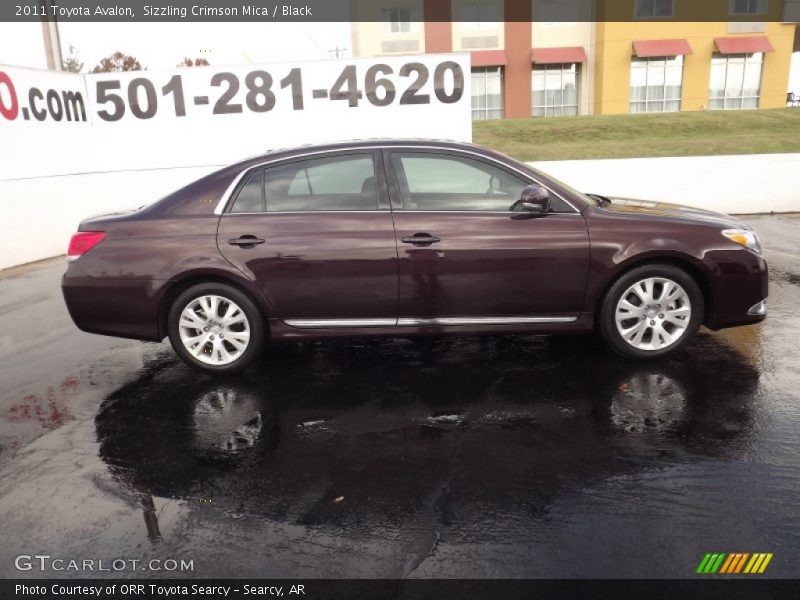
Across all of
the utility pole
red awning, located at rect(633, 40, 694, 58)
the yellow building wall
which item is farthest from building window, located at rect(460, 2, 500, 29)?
the utility pole

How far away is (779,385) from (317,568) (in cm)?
334

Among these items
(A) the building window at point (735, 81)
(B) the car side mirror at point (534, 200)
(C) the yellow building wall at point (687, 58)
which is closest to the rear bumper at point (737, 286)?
(B) the car side mirror at point (534, 200)

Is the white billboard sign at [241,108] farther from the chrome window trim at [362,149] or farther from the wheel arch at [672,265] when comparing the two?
the wheel arch at [672,265]

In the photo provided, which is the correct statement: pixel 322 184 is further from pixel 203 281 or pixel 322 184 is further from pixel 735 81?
pixel 735 81

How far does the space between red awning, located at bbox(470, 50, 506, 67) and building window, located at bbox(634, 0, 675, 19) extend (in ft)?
22.6

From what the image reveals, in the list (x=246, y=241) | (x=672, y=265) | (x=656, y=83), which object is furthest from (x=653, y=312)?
(x=656, y=83)

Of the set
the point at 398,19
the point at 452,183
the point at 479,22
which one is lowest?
the point at 452,183

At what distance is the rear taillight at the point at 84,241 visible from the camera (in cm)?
470

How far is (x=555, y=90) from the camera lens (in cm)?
3400

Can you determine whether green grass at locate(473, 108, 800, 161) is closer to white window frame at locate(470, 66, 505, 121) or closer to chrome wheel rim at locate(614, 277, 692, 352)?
white window frame at locate(470, 66, 505, 121)

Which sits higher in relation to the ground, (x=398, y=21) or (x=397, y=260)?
(x=398, y=21)

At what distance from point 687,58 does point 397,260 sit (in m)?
34.2

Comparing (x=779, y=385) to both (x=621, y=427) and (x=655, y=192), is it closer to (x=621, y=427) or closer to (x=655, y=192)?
(x=621, y=427)

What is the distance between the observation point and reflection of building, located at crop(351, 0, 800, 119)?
105ft
